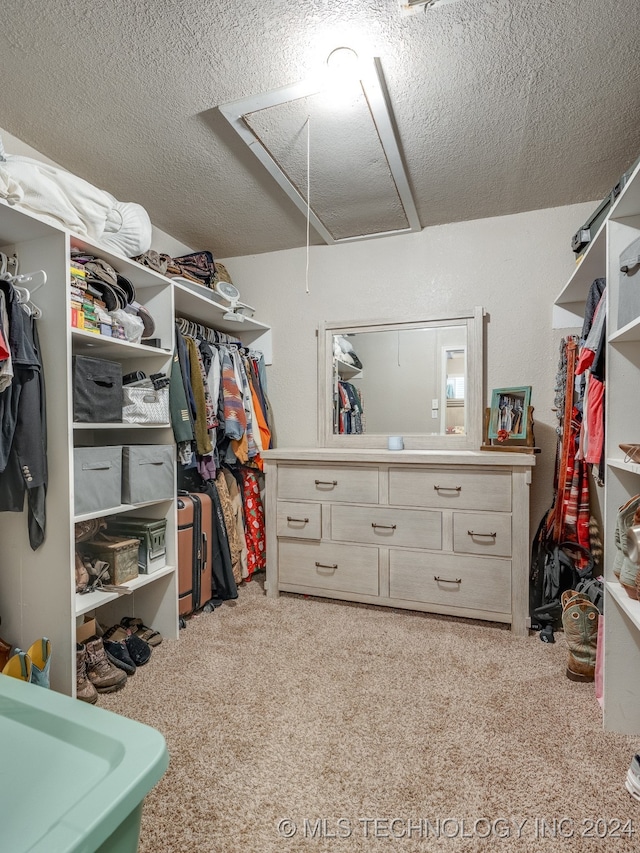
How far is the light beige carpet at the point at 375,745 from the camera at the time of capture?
1169 millimetres

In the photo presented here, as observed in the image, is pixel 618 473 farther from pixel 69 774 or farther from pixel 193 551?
pixel 193 551

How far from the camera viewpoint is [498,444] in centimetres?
255

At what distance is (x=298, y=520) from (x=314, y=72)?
212cm

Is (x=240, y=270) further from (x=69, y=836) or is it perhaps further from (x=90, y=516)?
(x=69, y=836)

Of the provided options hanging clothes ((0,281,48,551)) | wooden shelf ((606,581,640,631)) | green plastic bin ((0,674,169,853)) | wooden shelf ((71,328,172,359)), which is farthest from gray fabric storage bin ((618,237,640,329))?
hanging clothes ((0,281,48,551))

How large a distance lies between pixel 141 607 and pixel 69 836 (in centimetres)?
204

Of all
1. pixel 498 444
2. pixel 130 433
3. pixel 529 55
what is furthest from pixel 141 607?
pixel 529 55

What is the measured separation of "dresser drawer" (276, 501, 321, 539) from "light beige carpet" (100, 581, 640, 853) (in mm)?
558

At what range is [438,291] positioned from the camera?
2871mm

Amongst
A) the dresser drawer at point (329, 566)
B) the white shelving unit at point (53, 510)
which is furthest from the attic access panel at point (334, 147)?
the dresser drawer at point (329, 566)

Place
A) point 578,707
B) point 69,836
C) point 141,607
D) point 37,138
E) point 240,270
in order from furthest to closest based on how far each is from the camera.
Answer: point 240,270 → point 141,607 → point 37,138 → point 578,707 → point 69,836

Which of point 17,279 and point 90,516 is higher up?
point 17,279

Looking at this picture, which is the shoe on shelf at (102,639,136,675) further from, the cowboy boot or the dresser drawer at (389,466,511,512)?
the cowboy boot

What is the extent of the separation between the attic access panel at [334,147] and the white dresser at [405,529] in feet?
4.65
